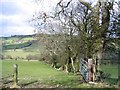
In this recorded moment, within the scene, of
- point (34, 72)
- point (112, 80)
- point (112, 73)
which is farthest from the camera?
point (34, 72)

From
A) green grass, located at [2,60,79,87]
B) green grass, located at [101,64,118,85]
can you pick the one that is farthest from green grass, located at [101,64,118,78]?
green grass, located at [2,60,79,87]

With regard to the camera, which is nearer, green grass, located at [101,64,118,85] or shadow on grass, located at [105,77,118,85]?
shadow on grass, located at [105,77,118,85]

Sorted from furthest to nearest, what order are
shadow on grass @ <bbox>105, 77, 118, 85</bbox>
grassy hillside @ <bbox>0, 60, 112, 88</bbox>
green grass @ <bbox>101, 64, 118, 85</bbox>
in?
Result: green grass @ <bbox>101, 64, 118, 85</bbox>
shadow on grass @ <bbox>105, 77, 118, 85</bbox>
grassy hillside @ <bbox>0, 60, 112, 88</bbox>

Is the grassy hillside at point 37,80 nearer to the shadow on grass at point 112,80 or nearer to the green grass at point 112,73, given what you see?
the shadow on grass at point 112,80

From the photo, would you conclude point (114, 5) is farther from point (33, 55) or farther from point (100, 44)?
point (33, 55)

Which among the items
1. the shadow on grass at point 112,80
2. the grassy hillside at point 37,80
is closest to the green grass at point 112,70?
the shadow on grass at point 112,80

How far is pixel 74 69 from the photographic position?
30.7 feet

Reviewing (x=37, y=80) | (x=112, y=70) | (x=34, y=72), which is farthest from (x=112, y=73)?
(x=34, y=72)

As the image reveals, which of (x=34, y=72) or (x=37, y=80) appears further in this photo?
(x=34, y=72)

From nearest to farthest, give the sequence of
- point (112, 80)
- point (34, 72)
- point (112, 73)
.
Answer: point (112, 80), point (112, 73), point (34, 72)

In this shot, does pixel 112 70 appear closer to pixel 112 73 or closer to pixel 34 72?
pixel 112 73

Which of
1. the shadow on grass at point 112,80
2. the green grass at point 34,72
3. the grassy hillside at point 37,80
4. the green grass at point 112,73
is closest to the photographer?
the grassy hillside at point 37,80

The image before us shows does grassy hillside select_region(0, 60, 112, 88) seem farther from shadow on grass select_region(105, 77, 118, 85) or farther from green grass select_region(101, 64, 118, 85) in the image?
green grass select_region(101, 64, 118, 85)

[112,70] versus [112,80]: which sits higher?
[112,70]
